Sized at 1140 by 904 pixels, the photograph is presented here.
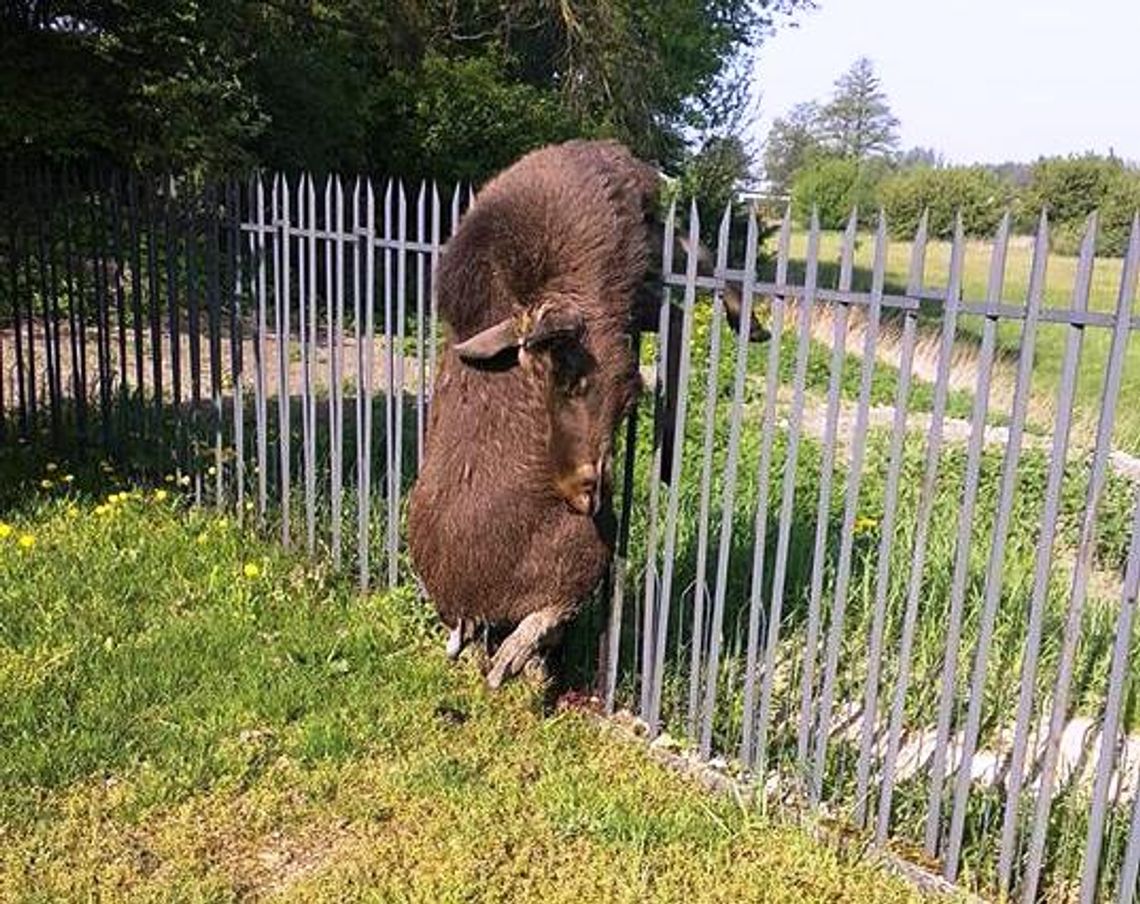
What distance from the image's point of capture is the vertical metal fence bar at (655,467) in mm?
4027

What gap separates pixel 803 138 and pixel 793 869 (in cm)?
9871

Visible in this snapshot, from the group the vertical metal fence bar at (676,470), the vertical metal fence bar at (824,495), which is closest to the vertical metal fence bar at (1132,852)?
the vertical metal fence bar at (824,495)

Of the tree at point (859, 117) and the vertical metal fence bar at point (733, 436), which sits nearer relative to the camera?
the vertical metal fence bar at point (733, 436)

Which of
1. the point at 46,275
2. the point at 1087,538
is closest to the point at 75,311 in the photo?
the point at 46,275

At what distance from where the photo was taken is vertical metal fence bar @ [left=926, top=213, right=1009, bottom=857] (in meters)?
3.11

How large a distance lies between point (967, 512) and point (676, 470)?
1.16 m

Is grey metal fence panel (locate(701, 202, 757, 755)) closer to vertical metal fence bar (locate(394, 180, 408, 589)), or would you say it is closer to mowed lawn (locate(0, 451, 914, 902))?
mowed lawn (locate(0, 451, 914, 902))

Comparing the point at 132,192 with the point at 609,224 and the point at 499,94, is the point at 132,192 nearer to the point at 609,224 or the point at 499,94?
the point at 609,224

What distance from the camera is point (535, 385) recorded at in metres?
3.76

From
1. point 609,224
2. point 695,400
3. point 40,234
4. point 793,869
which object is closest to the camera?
point 793,869

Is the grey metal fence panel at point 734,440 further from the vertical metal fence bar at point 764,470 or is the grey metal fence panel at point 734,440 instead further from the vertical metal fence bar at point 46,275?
the vertical metal fence bar at point 46,275

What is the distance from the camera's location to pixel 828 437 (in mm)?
3625

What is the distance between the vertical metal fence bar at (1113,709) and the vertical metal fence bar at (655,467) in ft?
5.72

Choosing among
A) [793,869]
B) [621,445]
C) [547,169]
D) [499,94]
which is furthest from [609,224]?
[499,94]
